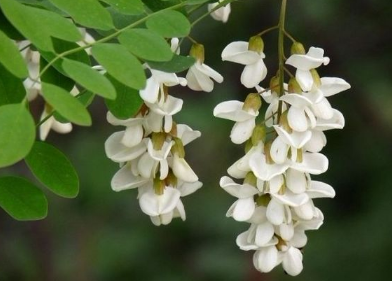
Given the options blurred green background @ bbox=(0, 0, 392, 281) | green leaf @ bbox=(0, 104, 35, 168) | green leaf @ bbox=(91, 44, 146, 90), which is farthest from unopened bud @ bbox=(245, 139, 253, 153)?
blurred green background @ bbox=(0, 0, 392, 281)

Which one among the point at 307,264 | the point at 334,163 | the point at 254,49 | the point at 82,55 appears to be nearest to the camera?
the point at 82,55

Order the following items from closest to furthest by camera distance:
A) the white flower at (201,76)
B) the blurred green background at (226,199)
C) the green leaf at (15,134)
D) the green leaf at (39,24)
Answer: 1. the green leaf at (15,134)
2. the green leaf at (39,24)
3. the white flower at (201,76)
4. the blurred green background at (226,199)

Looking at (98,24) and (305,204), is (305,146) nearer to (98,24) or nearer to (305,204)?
(305,204)

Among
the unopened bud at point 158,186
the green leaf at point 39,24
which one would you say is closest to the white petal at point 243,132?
the unopened bud at point 158,186

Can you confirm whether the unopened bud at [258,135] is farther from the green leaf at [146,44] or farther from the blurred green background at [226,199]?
the blurred green background at [226,199]

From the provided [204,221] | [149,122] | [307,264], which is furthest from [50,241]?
[149,122]

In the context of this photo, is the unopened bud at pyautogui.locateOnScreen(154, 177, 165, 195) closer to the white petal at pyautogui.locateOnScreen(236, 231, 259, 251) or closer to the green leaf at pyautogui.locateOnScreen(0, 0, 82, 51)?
the white petal at pyautogui.locateOnScreen(236, 231, 259, 251)

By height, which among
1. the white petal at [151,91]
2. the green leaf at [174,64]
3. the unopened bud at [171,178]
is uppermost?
the green leaf at [174,64]
